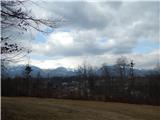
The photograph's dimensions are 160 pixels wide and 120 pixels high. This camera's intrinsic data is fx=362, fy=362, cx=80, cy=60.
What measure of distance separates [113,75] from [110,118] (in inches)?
3338

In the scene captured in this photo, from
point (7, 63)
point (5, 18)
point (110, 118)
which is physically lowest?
point (110, 118)

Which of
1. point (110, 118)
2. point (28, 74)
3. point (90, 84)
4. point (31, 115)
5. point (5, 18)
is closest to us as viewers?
point (5, 18)

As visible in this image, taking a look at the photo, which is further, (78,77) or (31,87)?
(78,77)

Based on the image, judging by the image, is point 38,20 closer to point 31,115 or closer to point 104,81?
point 31,115

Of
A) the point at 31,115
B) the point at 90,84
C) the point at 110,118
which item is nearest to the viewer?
the point at 31,115

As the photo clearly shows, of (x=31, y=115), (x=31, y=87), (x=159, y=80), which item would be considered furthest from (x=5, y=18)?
(x=159, y=80)

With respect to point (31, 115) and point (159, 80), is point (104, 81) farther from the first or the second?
point (31, 115)

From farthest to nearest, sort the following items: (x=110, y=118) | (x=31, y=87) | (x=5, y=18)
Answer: (x=31, y=87) < (x=110, y=118) < (x=5, y=18)

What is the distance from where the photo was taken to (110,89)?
3600 inches

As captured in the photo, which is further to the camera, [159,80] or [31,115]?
[159,80]

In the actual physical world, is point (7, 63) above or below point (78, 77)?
below

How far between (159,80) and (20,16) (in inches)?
2983

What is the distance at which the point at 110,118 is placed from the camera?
70.9 ft

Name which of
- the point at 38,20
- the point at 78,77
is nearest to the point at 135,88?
the point at 78,77
